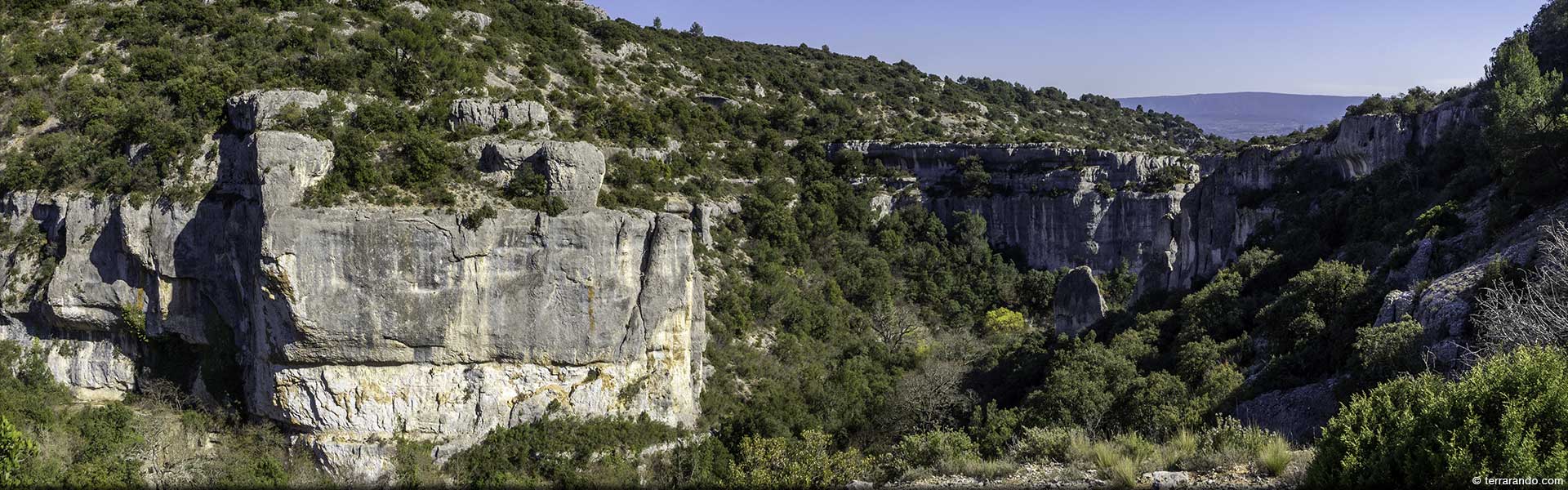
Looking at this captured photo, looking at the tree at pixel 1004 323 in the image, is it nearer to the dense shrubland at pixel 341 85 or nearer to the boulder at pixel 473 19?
the dense shrubland at pixel 341 85

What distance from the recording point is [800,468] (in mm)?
15086

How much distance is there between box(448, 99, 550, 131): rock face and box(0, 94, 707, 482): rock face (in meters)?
4.53

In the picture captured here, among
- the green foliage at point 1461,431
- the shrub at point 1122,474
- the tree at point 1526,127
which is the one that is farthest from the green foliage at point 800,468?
the tree at point 1526,127

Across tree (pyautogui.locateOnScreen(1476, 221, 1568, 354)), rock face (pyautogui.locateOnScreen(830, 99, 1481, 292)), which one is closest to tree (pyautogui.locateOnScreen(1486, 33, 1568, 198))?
tree (pyautogui.locateOnScreen(1476, 221, 1568, 354))

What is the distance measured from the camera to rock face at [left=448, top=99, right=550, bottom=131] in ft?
96.6

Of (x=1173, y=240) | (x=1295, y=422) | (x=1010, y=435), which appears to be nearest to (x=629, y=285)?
(x=1010, y=435)

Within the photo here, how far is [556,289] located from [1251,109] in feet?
486

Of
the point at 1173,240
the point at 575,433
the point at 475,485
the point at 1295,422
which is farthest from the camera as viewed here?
the point at 1173,240

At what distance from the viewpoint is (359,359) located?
24.4 meters

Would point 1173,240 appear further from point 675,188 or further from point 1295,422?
point 1295,422

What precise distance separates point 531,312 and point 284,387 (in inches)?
276

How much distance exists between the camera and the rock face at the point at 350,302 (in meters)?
23.5

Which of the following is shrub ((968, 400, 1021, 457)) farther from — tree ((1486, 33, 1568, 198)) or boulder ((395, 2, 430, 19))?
boulder ((395, 2, 430, 19))

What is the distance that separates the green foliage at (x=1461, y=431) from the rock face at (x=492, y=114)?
26.2 metres
